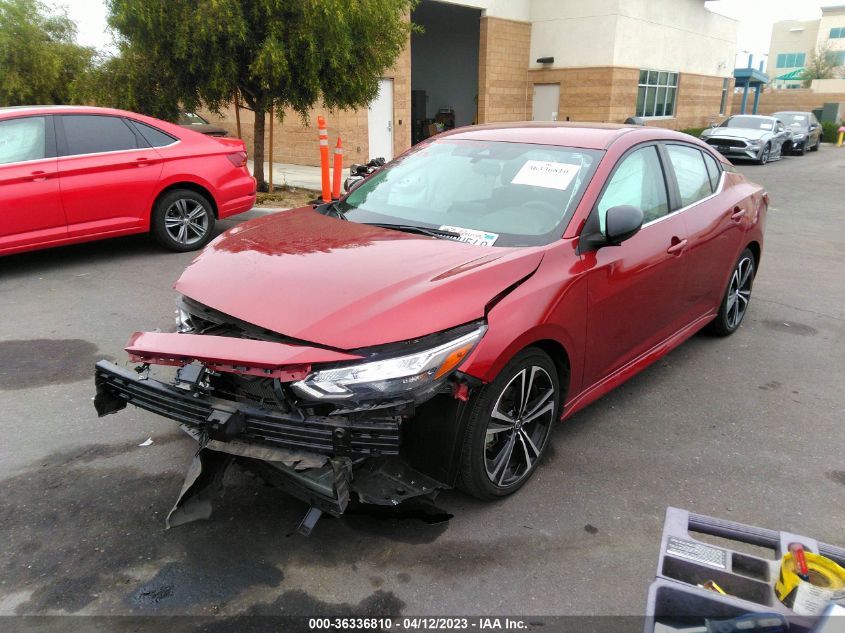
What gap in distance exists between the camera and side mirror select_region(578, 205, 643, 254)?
11.0 ft

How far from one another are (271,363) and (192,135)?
6.20 meters

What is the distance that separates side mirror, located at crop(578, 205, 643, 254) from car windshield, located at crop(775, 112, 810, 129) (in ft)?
84.7

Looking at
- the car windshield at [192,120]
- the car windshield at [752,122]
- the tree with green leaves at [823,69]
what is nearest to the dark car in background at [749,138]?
the car windshield at [752,122]

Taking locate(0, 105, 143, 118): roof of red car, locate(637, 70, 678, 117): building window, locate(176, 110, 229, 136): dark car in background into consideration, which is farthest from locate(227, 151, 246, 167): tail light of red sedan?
locate(637, 70, 678, 117): building window

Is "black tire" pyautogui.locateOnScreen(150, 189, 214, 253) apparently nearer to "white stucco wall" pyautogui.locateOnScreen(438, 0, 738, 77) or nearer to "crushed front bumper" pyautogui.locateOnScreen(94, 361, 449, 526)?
"crushed front bumper" pyautogui.locateOnScreen(94, 361, 449, 526)

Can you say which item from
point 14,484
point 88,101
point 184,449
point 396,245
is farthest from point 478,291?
point 88,101

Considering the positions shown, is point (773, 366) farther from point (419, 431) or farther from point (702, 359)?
point (419, 431)

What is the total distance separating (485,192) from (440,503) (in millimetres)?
1736

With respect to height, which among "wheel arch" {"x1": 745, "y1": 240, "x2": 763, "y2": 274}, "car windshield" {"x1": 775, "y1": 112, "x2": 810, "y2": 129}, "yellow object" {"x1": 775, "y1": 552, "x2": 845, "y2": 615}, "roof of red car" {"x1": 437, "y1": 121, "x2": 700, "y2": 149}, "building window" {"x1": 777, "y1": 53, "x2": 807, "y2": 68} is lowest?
"yellow object" {"x1": 775, "y1": 552, "x2": 845, "y2": 615}

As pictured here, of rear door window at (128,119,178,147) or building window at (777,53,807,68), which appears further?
building window at (777,53,807,68)

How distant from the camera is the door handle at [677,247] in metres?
4.06

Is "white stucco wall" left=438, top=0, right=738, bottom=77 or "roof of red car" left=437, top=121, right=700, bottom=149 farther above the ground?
"white stucco wall" left=438, top=0, right=738, bottom=77

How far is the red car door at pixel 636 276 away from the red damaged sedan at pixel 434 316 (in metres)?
0.01

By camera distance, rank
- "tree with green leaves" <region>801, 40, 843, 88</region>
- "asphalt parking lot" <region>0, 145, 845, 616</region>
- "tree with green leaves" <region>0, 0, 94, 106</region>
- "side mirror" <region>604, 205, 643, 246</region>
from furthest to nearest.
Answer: "tree with green leaves" <region>801, 40, 843, 88</region> → "tree with green leaves" <region>0, 0, 94, 106</region> → "side mirror" <region>604, 205, 643, 246</region> → "asphalt parking lot" <region>0, 145, 845, 616</region>
